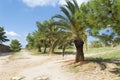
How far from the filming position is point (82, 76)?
16.4 metres

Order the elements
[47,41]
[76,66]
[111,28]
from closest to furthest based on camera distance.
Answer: [111,28]
[76,66]
[47,41]

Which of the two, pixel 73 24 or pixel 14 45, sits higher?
pixel 14 45

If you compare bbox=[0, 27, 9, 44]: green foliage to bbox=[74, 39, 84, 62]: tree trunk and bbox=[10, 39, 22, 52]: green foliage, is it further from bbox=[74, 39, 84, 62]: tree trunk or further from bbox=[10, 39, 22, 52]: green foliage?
bbox=[74, 39, 84, 62]: tree trunk

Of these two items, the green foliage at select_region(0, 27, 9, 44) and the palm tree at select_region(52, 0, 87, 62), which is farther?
the green foliage at select_region(0, 27, 9, 44)

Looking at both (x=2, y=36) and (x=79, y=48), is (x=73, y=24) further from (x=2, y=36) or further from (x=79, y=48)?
(x=2, y=36)

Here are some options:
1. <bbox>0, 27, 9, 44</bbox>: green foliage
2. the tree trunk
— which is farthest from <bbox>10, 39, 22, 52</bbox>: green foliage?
the tree trunk

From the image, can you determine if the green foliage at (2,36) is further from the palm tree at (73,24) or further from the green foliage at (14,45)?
the palm tree at (73,24)

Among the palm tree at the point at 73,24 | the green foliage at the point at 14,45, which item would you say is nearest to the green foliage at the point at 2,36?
the green foliage at the point at 14,45

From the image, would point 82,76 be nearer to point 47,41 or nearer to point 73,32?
point 73,32

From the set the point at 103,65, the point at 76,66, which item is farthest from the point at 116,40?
the point at 76,66

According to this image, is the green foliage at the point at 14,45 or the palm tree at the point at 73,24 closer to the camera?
the palm tree at the point at 73,24

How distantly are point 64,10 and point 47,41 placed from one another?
27.8m

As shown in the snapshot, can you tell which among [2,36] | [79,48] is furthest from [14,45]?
[79,48]

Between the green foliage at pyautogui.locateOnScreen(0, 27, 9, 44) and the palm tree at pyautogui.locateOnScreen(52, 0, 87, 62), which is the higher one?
the green foliage at pyautogui.locateOnScreen(0, 27, 9, 44)
